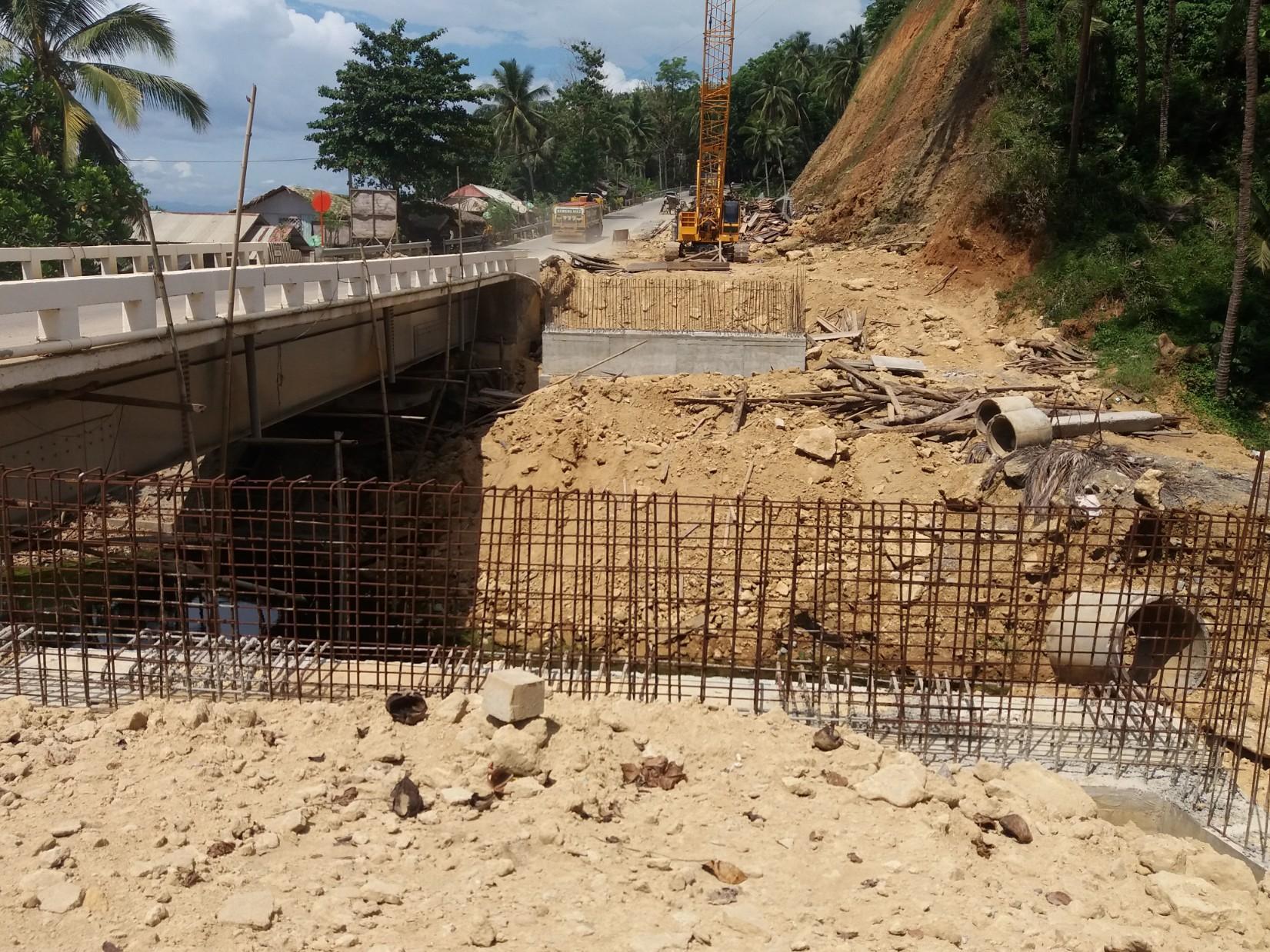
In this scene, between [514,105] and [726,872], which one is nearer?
[726,872]

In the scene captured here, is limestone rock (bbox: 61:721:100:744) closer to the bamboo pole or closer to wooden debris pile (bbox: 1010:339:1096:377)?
the bamboo pole

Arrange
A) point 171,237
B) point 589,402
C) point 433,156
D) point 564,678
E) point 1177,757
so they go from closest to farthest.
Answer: point 1177,757 → point 564,678 → point 589,402 → point 433,156 → point 171,237

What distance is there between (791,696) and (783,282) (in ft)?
61.8

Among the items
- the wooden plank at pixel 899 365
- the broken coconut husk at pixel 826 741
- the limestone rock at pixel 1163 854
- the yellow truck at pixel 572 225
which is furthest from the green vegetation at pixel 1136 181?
the yellow truck at pixel 572 225

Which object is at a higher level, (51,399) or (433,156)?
(433,156)

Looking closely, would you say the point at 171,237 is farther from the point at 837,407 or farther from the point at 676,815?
the point at 676,815

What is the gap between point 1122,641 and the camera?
7578 millimetres

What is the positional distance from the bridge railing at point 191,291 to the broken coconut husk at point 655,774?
646cm

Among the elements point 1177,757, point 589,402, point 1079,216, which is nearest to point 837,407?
point 589,402

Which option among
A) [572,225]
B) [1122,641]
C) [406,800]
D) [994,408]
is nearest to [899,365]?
[994,408]

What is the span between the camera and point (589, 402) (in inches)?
816

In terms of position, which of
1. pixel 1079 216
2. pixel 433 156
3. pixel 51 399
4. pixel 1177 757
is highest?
pixel 433 156

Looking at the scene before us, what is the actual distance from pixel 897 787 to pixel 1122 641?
2385mm

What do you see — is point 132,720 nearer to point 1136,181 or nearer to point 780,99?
point 1136,181
